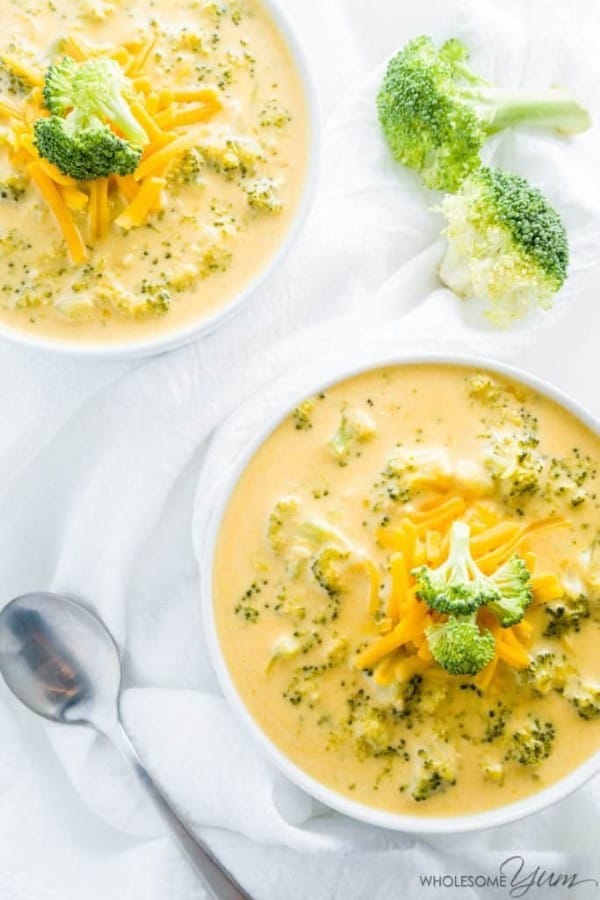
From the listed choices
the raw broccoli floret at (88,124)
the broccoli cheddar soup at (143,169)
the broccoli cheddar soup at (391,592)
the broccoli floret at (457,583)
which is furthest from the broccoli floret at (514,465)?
the raw broccoli floret at (88,124)

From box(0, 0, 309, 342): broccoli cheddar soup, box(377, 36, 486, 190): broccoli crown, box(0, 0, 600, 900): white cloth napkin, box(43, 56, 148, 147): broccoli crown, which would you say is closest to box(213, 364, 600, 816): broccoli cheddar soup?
box(0, 0, 600, 900): white cloth napkin

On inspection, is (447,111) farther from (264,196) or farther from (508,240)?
(264,196)

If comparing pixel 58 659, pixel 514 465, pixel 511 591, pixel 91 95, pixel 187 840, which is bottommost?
pixel 187 840

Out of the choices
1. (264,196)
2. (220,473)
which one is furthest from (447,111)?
(220,473)

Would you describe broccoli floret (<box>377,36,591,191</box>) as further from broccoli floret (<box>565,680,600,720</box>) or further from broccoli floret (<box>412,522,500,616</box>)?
broccoli floret (<box>565,680,600,720</box>)

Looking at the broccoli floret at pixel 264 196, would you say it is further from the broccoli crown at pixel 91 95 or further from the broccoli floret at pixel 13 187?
the broccoli floret at pixel 13 187

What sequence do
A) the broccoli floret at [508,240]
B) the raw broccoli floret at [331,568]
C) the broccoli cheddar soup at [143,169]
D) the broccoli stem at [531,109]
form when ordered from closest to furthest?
1. the raw broccoli floret at [331,568]
2. the broccoli cheddar soup at [143,169]
3. the broccoli floret at [508,240]
4. the broccoli stem at [531,109]
